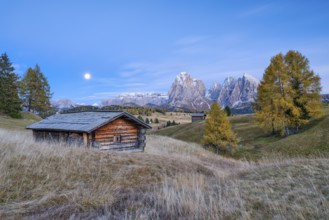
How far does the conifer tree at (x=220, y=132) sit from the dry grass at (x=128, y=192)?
2217 cm

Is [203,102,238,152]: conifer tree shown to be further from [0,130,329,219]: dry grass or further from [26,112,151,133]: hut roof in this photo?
[0,130,329,219]: dry grass

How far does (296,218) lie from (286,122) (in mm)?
30831

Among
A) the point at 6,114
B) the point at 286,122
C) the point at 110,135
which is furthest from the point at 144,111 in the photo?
the point at 110,135

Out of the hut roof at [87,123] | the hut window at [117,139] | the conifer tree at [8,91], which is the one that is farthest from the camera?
the conifer tree at [8,91]

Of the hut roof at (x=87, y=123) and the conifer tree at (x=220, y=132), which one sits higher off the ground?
the hut roof at (x=87, y=123)

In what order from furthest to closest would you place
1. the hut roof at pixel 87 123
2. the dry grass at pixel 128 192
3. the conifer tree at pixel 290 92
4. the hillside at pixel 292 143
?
the conifer tree at pixel 290 92 < the hillside at pixel 292 143 < the hut roof at pixel 87 123 < the dry grass at pixel 128 192

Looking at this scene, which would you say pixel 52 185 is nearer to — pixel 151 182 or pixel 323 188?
pixel 151 182

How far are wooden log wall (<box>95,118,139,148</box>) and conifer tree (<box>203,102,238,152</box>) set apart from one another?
14855 mm

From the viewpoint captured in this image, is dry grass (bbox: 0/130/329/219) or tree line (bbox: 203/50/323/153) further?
tree line (bbox: 203/50/323/153)

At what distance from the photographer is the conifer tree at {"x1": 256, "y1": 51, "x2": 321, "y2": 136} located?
29531 millimetres

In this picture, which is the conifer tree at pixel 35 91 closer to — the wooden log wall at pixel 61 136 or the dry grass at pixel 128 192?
the wooden log wall at pixel 61 136

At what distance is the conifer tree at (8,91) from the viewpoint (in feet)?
126

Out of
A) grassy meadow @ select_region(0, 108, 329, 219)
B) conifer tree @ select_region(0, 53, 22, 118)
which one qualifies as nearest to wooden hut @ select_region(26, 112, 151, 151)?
grassy meadow @ select_region(0, 108, 329, 219)

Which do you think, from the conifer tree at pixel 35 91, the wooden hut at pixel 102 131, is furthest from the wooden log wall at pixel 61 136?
the conifer tree at pixel 35 91
